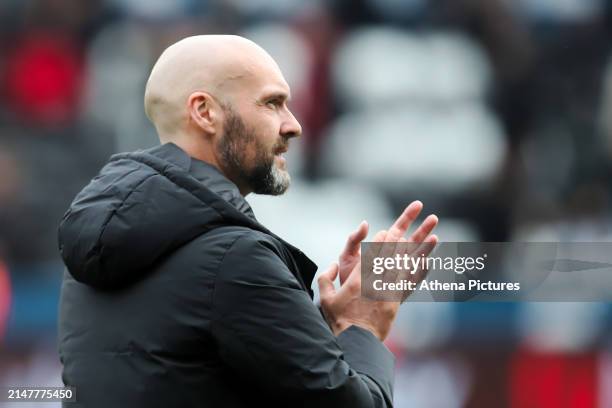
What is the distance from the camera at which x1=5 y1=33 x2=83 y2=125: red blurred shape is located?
736 centimetres

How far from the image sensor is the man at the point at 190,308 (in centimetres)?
230

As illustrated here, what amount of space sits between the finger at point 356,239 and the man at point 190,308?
0.47ft

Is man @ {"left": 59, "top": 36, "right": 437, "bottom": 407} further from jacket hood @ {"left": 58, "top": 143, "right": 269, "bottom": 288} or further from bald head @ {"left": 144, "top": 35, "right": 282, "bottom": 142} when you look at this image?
bald head @ {"left": 144, "top": 35, "right": 282, "bottom": 142}

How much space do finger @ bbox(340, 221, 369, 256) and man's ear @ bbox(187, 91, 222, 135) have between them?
13.4 inches

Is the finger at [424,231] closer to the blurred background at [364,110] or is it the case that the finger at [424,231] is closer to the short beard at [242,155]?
the short beard at [242,155]

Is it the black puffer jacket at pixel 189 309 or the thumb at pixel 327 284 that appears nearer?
the black puffer jacket at pixel 189 309

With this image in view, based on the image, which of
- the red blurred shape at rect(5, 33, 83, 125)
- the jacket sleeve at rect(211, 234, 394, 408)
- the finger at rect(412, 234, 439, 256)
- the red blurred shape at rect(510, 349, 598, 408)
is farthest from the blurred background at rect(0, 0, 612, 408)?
the jacket sleeve at rect(211, 234, 394, 408)

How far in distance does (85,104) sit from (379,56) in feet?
5.47

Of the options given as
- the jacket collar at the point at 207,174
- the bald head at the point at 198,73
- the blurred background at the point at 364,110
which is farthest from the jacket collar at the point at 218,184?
the blurred background at the point at 364,110

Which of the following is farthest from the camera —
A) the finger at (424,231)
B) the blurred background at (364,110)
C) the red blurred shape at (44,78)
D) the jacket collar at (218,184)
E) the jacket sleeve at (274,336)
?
the red blurred shape at (44,78)

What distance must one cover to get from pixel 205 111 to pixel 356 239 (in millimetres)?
391

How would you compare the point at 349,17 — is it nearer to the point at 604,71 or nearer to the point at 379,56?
the point at 379,56

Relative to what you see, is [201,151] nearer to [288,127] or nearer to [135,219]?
[288,127]

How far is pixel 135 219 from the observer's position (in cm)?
230
